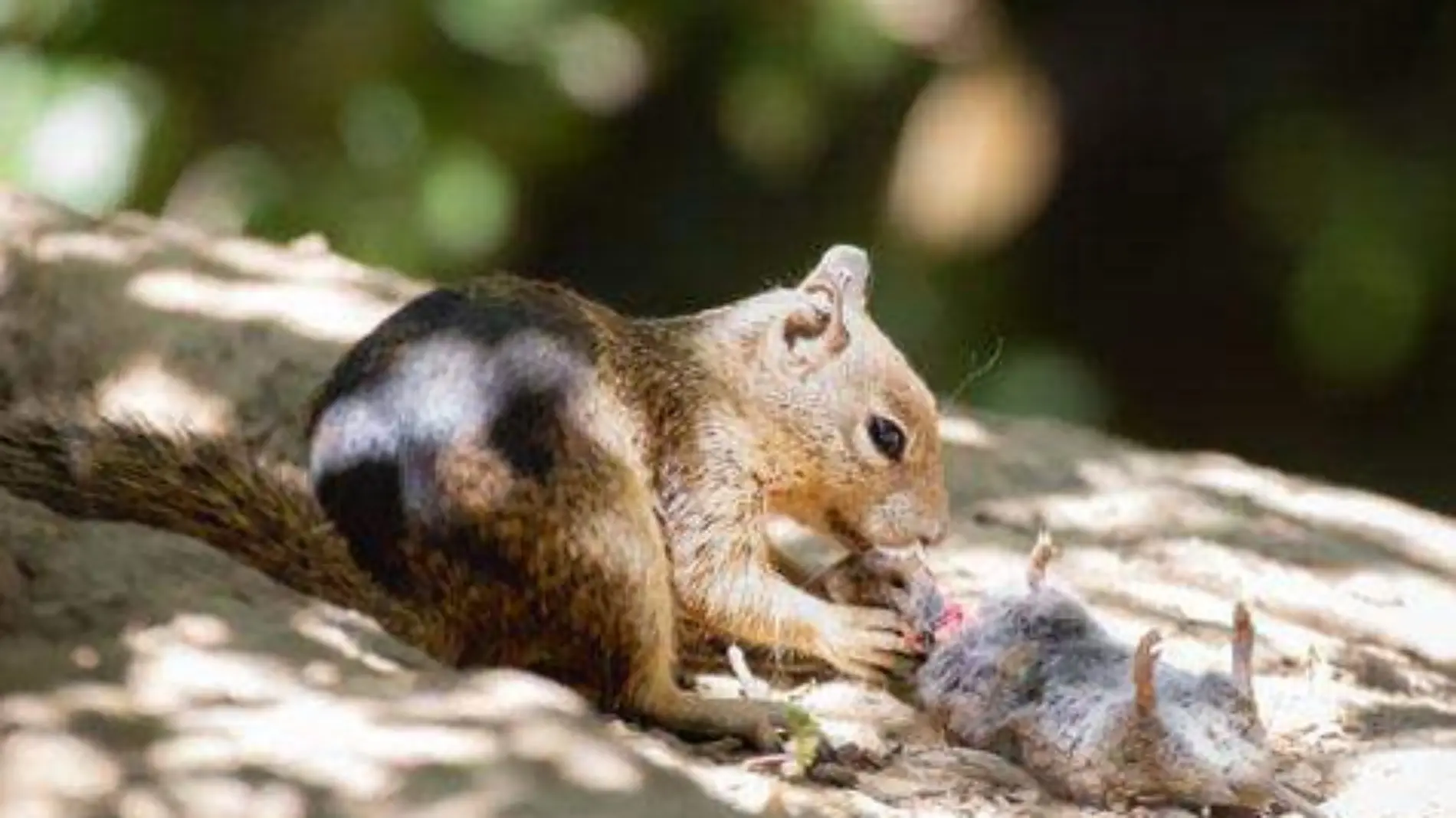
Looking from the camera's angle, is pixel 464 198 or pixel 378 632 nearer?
pixel 378 632

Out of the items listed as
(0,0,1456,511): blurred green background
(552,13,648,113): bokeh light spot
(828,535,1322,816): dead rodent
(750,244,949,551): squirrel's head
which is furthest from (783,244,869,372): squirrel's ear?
(552,13,648,113): bokeh light spot

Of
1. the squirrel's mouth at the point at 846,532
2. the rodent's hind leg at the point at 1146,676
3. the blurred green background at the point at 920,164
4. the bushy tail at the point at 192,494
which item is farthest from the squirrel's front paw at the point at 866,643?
the blurred green background at the point at 920,164

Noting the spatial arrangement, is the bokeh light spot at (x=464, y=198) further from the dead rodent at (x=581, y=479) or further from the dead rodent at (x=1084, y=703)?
the dead rodent at (x=1084, y=703)

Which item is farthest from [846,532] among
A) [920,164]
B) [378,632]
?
[920,164]

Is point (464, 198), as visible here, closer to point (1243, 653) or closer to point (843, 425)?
point (843, 425)

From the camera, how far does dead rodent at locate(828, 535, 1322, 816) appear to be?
3941mm

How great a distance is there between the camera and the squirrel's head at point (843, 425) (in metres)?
4.31

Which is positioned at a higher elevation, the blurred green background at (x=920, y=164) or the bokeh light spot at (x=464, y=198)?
the blurred green background at (x=920, y=164)

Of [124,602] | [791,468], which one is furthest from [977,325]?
[124,602]

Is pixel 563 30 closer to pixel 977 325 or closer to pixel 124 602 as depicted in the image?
pixel 977 325

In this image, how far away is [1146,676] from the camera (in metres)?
3.88

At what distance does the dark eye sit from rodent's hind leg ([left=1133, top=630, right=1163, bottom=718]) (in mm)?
506

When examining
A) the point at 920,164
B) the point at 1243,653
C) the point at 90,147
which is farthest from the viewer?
the point at 920,164

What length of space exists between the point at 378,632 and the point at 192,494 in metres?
0.37
